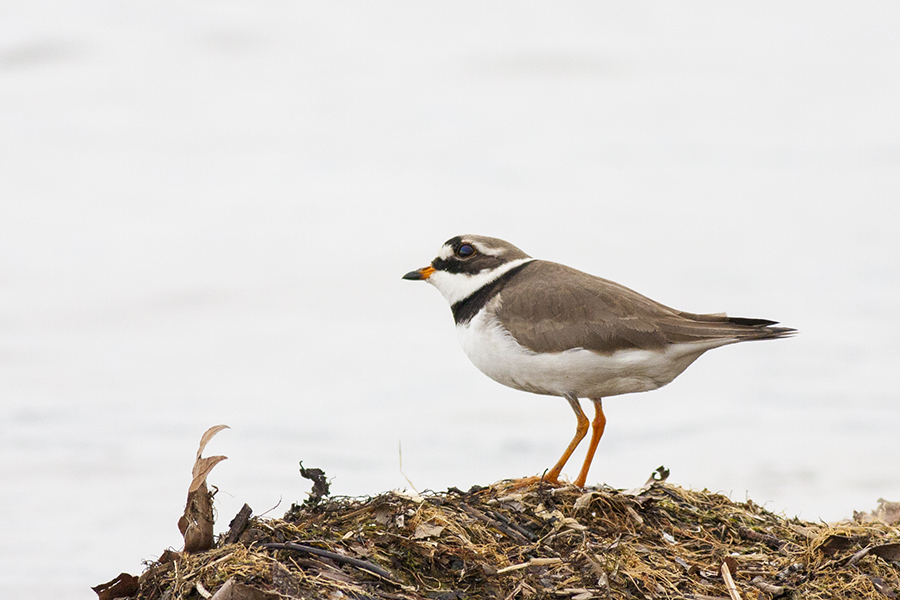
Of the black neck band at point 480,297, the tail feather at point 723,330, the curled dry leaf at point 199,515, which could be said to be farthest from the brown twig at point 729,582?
the black neck band at point 480,297

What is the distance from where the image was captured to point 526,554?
4.75 meters

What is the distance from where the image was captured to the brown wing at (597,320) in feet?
20.7

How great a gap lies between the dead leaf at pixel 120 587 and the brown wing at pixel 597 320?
2.98m

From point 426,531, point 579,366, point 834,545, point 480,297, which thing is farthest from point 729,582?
point 480,297

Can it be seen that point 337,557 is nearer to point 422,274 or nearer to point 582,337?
point 582,337

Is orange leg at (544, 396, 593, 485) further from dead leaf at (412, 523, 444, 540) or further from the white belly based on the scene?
dead leaf at (412, 523, 444, 540)

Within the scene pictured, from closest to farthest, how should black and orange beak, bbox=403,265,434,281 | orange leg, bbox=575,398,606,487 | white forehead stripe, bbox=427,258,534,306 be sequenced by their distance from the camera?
orange leg, bbox=575,398,606,487 < white forehead stripe, bbox=427,258,534,306 < black and orange beak, bbox=403,265,434,281

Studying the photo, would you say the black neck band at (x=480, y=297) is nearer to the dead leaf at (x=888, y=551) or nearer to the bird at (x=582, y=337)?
the bird at (x=582, y=337)

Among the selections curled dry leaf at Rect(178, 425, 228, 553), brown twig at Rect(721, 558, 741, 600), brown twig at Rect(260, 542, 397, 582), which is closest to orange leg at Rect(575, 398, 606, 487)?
brown twig at Rect(721, 558, 741, 600)

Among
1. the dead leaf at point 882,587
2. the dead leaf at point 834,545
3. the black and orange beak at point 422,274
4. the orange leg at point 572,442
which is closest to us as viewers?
the dead leaf at point 882,587

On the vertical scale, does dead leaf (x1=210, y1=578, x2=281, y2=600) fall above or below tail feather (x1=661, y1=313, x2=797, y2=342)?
below

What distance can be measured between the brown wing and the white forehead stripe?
376 millimetres

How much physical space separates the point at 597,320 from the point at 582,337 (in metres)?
0.17

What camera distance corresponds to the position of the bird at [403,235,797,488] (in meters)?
6.31
